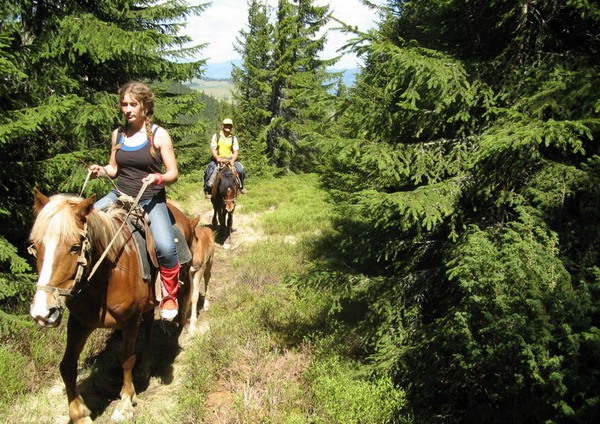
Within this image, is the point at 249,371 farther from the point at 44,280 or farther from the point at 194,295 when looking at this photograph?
the point at 44,280

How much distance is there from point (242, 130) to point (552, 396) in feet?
111

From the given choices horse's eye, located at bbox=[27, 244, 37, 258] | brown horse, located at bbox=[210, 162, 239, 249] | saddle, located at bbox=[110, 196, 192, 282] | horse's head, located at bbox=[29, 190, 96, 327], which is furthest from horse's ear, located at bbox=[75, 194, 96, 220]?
brown horse, located at bbox=[210, 162, 239, 249]

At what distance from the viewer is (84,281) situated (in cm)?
352

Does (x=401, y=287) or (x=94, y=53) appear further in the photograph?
(x=94, y=53)

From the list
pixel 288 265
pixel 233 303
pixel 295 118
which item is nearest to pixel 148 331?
pixel 233 303

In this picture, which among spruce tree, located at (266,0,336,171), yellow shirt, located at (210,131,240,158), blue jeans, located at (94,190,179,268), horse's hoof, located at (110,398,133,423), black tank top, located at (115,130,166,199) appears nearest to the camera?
horse's hoof, located at (110,398,133,423)

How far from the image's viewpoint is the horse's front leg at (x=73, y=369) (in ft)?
13.1

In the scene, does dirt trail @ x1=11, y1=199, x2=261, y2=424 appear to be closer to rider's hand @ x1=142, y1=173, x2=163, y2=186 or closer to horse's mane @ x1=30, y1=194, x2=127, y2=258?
horse's mane @ x1=30, y1=194, x2=127, y2=258

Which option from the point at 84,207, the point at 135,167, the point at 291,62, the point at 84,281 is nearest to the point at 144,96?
the point at 135,167

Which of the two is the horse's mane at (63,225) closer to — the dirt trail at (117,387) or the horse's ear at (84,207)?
the horse's ear at (84,207)

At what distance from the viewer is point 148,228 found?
460 centimetres

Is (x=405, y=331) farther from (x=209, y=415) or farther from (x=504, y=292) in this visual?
(x=209, y=415)

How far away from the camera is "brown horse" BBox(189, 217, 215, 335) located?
664cm

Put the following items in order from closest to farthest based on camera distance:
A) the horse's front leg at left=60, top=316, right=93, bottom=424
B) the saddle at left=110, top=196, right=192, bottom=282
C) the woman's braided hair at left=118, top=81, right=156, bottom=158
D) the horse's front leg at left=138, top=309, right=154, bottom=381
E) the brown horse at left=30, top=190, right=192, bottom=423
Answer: the brown horse at left=30, top=190, right=192, bottom=423, the horse's front leg at left=60, top=316, right=93, bottom=424, the woman's braided hair at left=118, top=81, right=156, bottom=158, the saddle at left=110, top=196, right=192, bottom=282, the horse's front leg at left=138, top=309, right=154, bottom=381
